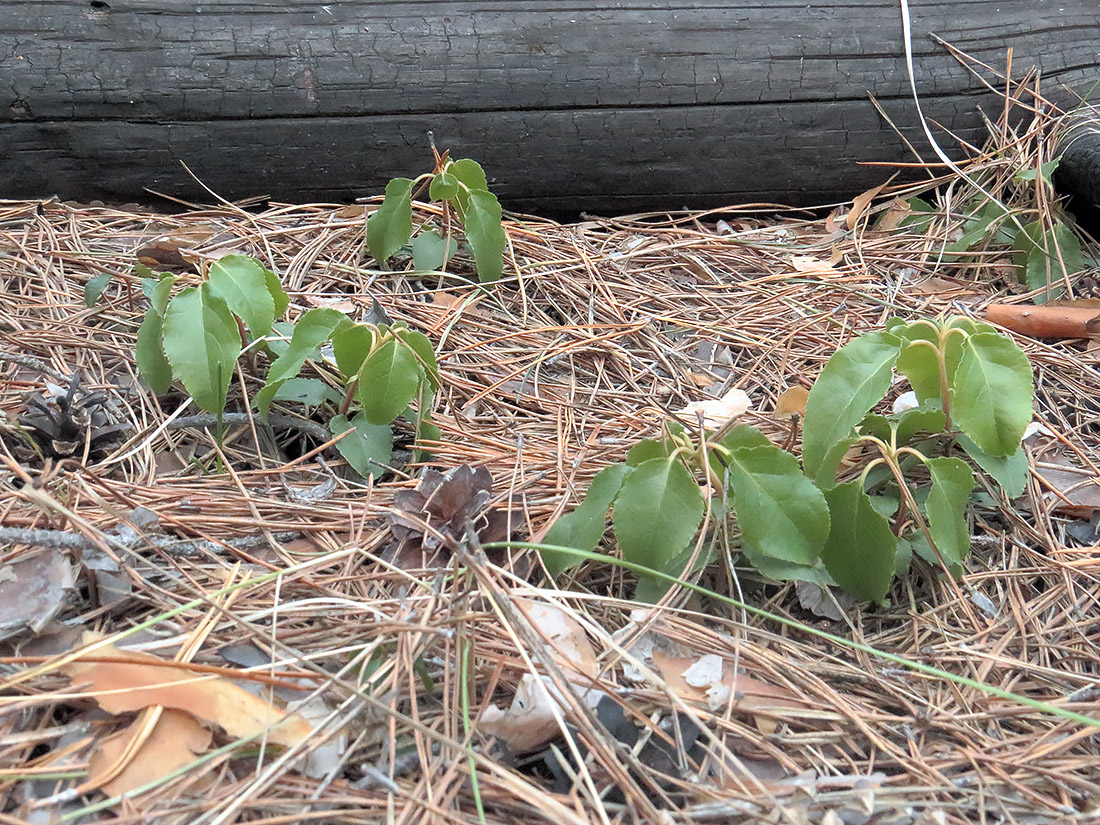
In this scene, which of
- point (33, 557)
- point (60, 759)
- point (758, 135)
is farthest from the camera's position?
point (758, 135)

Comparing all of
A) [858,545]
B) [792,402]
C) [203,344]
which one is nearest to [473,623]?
[858,545]

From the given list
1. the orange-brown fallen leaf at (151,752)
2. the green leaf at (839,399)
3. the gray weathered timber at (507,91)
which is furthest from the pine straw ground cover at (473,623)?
the gray weathered timber at (507,91)

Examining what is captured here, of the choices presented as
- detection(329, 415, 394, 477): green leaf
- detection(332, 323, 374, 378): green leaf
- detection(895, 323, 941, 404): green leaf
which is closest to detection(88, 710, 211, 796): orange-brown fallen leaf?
detection(329, 415, 394, 477): green leaf

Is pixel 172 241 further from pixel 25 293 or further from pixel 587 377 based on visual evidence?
pixel 587 377

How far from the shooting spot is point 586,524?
1.18 metres

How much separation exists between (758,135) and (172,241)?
1624 millimetres

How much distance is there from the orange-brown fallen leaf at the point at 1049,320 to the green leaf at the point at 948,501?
0.88m

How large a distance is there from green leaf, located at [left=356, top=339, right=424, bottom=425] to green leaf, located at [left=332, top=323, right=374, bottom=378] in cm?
3

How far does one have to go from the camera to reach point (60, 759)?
90 centimetres

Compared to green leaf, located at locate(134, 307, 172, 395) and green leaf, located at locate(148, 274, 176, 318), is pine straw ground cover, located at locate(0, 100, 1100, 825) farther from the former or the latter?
green leaf, located at locate(148, 274, 176, 318)

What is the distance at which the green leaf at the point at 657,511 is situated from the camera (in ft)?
A: 3.68

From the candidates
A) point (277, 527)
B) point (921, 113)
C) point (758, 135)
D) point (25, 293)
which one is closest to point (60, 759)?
point (277, 527)

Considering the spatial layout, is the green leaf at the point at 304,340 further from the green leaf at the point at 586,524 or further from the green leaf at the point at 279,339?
the green leaf at the point at 586,524

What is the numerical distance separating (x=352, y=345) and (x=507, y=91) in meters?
1.14
